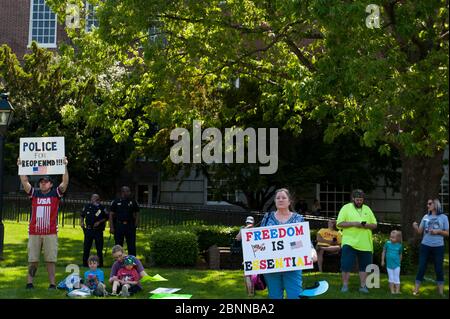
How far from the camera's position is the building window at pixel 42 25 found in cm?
3091

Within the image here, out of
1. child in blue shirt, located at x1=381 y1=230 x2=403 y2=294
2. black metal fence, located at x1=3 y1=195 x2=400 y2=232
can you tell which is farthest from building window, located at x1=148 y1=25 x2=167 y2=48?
child in blue shirt, located at x1=381 y1=230 x2=403 y2=294

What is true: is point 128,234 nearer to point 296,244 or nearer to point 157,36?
point 157,36

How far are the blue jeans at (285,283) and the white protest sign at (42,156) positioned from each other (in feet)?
15.3

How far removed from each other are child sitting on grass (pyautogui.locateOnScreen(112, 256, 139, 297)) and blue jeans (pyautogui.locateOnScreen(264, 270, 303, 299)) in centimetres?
317

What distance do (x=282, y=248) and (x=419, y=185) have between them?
8.01 m

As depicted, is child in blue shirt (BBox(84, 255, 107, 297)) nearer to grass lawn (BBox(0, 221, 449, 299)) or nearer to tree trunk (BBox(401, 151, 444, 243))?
grass lawn (BBox(0, 221, 449, 299))

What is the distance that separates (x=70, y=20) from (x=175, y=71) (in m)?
3.68

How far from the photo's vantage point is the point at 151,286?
1014 centimetres

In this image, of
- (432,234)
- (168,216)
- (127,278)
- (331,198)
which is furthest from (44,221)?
(331,198)

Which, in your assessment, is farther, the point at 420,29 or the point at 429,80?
the point at 420,29

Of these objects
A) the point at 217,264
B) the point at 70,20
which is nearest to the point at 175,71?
the point at 70,20

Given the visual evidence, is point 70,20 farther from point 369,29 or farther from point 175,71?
point 369,29

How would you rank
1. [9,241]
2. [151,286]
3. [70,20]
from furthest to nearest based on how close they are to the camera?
[9,241]
[70,20]
[151,286]

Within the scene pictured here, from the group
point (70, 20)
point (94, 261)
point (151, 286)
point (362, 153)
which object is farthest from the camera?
point (362, 153)
